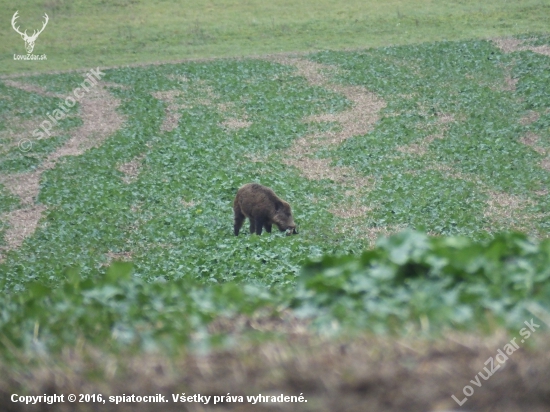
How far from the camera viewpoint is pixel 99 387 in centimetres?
527

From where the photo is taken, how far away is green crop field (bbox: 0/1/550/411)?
17.2 feet

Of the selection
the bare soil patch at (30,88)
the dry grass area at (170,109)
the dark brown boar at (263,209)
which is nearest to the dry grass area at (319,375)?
the dark brown boar at (263,209)

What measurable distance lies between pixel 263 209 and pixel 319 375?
11966 mm

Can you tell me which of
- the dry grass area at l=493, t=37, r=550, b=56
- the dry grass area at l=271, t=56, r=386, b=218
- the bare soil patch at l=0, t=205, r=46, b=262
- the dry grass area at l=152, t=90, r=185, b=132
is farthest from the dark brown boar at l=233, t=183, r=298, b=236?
the dry grass area at l=493, t=37, r=550, b=56

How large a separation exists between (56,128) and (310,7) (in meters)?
32.2

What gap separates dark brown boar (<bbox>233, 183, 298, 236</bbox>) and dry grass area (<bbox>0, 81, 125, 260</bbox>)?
5.57 metres

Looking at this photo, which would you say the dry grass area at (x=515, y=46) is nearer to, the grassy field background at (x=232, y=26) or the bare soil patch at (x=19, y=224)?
the grassy field background at (x=232, y=26)

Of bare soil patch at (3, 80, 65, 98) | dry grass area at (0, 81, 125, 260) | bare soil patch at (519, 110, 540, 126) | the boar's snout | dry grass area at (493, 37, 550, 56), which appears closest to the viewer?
the boar's snout

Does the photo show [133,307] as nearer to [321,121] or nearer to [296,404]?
[296,404]

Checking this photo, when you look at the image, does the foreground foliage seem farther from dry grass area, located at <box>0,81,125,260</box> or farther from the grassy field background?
the grassy field background

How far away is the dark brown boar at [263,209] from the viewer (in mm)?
16781

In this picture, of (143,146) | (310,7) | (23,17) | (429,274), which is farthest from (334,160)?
(23,17)

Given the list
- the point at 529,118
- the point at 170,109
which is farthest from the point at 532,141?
the point at 170,109

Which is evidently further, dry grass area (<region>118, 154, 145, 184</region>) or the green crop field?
dry grass area (<region>118, 154, 145, 184</region>)
